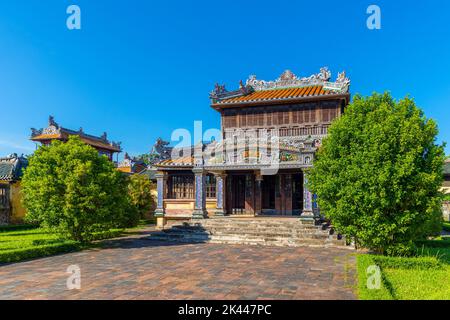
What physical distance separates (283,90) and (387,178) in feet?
49.3

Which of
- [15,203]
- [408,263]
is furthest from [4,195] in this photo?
[408,263]

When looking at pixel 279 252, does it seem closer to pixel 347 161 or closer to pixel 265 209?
pixel 347 161

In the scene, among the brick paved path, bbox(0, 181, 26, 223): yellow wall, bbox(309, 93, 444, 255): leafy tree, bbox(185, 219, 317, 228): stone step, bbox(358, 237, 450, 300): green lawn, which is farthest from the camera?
bbox(0, 181, 26, 223): yellow wall

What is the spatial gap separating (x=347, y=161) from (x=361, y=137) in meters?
0.87

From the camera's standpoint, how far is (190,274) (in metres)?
9.79

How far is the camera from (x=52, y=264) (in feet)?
37.7

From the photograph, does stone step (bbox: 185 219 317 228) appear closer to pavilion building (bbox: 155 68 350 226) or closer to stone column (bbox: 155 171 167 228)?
pavilion building (bbox: 155 68 350 226)

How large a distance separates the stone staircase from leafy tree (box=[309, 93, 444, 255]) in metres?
4.61

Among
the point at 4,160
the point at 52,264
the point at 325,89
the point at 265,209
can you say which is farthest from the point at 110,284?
the point at 4,160

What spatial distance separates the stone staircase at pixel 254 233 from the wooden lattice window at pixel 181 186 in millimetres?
3895

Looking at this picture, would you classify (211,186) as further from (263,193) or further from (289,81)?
(289,81)

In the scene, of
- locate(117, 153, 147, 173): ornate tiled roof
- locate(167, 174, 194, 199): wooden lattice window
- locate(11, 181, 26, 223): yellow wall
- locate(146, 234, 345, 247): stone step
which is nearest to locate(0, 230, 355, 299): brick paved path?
locate(146, 234, 345, 247): stone step

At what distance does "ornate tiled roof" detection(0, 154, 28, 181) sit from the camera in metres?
26.4

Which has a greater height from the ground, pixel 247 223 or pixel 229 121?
pixel 229 121
